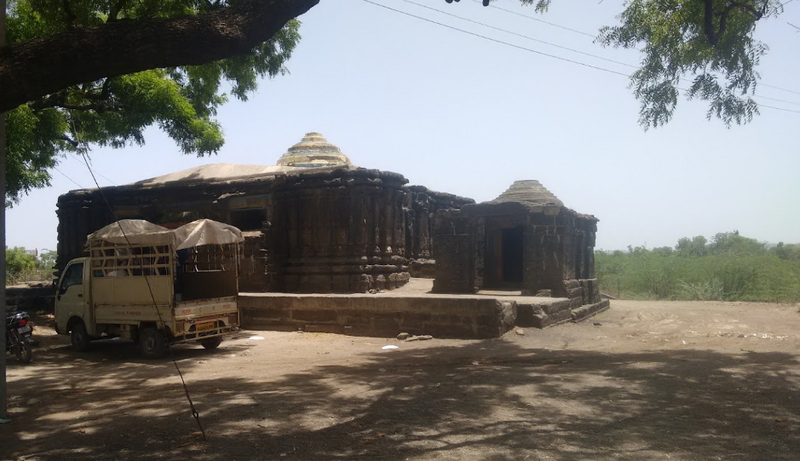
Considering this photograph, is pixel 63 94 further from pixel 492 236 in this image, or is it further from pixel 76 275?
pixel 492 236

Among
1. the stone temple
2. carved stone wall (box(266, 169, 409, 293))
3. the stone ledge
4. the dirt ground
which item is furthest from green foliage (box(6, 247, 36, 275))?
the stone ledge

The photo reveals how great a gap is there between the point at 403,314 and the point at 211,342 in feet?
11.6

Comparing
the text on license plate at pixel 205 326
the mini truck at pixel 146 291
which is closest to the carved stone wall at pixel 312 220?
the mini truck at pixel 146 291

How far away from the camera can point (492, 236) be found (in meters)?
17.5

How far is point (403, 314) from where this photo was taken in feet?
40.1

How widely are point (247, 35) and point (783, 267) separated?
28735 millimetres

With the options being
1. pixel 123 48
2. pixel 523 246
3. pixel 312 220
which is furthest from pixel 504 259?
pixel 123 48

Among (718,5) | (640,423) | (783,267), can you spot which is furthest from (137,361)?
(783,267)

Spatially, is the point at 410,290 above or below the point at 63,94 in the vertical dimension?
below

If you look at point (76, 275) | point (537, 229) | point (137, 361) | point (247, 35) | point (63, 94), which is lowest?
point (137, 361)

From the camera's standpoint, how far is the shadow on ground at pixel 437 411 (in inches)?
191

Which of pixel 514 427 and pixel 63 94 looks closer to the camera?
pixel 514 427

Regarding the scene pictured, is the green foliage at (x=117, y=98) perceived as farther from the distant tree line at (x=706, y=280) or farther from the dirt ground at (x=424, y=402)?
the distant tree line at (x=706, y=280)

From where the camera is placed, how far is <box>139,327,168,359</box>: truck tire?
10.5 m
